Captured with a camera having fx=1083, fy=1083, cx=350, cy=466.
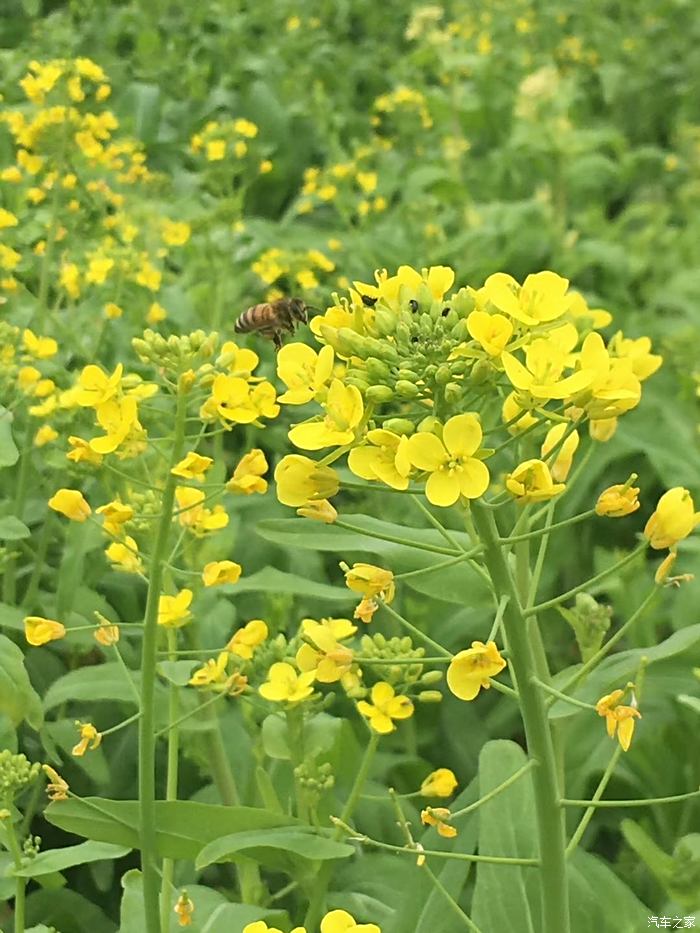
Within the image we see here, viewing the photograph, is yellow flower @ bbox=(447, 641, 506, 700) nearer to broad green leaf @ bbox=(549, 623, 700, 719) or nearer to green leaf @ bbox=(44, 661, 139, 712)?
broad green leaf @ bbox=(549, 623, 700, 719)

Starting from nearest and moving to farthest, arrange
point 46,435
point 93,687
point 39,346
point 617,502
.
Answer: point 617,502
point 93,687
point 46,435
point 39,346

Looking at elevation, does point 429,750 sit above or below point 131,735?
below

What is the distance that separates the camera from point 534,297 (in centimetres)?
116

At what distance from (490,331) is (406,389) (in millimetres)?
106

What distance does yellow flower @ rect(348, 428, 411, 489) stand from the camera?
1.09 meters

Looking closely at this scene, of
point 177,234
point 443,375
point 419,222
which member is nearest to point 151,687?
point 443,375

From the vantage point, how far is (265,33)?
6.43m

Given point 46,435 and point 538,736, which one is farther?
point 46,435

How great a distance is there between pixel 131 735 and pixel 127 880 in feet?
2.12

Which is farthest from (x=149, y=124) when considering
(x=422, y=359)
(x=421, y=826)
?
(x=422, y=359)

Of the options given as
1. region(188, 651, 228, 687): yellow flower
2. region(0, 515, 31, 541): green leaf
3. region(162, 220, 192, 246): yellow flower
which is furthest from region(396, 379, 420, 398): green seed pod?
region(162, 220, 192, 246): yellow flower

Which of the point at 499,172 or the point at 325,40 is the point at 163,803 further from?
the point at 325,40

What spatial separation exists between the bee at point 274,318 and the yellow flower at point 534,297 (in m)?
0.98

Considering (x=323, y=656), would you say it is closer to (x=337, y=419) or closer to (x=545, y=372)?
(x=337, y=419)
